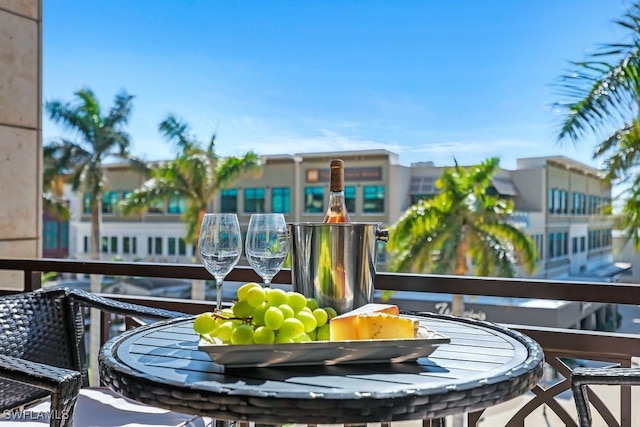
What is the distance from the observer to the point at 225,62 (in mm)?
28359

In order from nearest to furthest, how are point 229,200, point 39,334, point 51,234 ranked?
1. point 39,334
2. point 51,234
3. point 229,200

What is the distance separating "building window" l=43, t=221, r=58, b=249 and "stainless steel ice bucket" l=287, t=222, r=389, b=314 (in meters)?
23.6

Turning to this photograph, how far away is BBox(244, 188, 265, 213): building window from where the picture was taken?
21672mm

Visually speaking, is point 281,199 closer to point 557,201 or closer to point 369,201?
point 369,201

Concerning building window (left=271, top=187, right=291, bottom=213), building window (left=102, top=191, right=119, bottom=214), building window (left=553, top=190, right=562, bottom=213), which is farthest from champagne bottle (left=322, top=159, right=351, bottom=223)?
building window (left=102, top=191, right=119, bottom=214)

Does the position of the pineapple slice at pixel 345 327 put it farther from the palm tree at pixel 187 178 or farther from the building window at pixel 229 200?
the building window at pixel 229 200

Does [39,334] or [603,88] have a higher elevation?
[603,88]

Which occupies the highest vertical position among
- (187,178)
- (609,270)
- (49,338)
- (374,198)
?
(187,178)

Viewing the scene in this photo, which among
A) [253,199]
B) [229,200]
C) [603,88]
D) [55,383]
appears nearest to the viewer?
[55,383]

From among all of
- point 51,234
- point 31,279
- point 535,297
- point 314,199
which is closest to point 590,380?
point 535,297

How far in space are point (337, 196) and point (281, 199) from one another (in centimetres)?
2041

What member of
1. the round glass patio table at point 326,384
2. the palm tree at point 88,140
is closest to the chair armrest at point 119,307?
the round glass patio table at point 326,384

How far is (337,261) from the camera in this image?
36.3 inches

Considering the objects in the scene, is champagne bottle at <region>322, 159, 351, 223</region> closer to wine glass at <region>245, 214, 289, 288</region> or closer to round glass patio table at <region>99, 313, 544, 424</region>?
wine glass at <region>245, 214, 289, 288</region>
